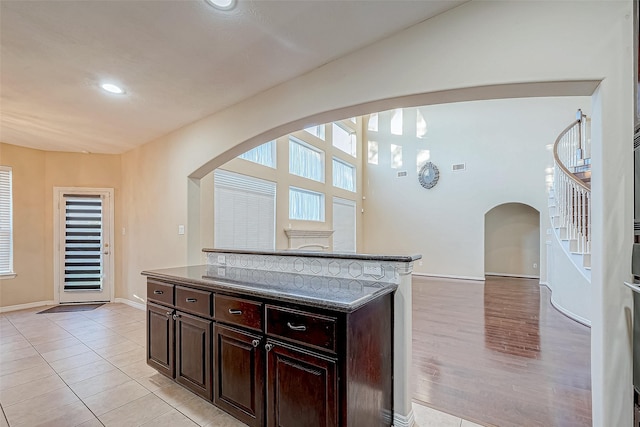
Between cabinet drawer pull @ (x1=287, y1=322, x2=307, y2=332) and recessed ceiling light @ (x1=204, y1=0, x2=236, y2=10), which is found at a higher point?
recessed ceiling light @ (x1=204, y1=0, x2=236, y2=10)

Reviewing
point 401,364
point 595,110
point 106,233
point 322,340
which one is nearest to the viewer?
point 322,340

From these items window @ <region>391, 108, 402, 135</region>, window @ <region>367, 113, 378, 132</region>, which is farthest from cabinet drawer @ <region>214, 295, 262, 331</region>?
window @ <region>367, 113, 378, 132</region>

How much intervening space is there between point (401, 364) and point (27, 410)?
8.62ft

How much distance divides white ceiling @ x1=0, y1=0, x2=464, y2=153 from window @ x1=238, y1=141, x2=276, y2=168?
2.11 metres

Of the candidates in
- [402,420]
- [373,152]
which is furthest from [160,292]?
[373,152]

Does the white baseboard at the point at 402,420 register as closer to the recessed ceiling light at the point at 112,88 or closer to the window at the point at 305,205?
the recessed ceiling light at the point at 112,88

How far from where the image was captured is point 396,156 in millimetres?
9008

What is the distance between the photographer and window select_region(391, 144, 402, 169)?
8914 mm

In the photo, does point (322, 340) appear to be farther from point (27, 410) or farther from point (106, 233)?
point (106, 233)

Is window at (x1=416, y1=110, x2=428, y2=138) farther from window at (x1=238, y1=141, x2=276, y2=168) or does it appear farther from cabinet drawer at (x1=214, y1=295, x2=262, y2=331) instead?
cabinet drawer at (x1=214, y1=295, x2=262, y2=331)

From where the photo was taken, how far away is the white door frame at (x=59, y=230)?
4.99m

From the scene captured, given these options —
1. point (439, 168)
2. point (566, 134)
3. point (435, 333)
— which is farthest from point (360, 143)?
point (435, 333)

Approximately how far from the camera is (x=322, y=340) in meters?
1.48

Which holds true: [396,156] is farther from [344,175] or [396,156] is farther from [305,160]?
[305,160]
